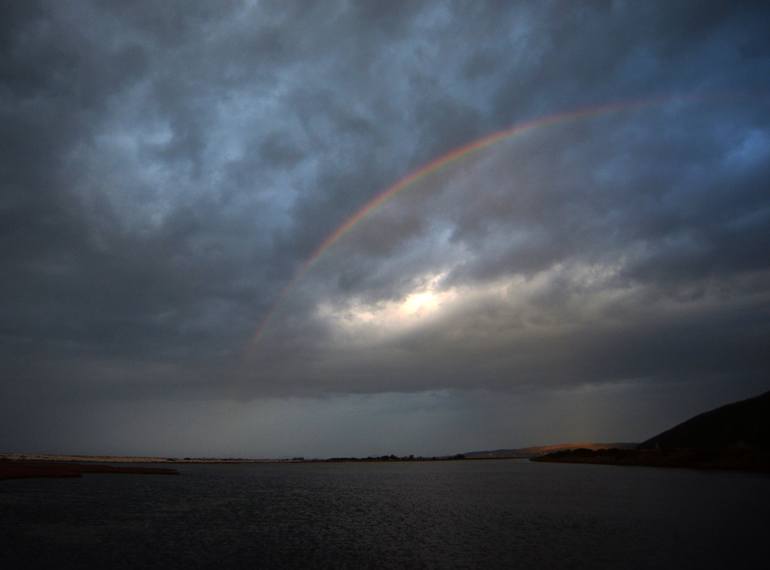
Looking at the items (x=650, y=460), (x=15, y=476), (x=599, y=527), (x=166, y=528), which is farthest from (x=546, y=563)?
(x=650, y=460)

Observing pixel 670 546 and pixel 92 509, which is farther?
pixel 92 509

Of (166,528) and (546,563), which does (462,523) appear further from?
(166,528)

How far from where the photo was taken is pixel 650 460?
178125 millimetres

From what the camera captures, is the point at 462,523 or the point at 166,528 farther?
the point at 462,523

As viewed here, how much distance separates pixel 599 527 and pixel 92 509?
49.6 metres

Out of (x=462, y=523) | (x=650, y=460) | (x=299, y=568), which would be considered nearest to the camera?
(x=299, y=568)

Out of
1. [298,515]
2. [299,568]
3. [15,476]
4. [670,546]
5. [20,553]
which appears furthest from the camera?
[15,476]

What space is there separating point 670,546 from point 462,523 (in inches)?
666

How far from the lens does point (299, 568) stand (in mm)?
Result: 27359

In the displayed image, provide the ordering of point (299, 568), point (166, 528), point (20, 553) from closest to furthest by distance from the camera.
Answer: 1. point (299, 568)
2. point (20, 553)
3. point (166, 528)

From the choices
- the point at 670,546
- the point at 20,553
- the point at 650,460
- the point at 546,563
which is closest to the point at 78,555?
the point at 20,553

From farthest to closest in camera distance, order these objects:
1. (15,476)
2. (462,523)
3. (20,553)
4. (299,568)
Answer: (15,476) < (462,523) < (20,553) < (299,568)

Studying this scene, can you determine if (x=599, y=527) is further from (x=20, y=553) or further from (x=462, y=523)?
(x=20, y=553)

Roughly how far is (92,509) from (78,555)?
27538mm
